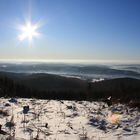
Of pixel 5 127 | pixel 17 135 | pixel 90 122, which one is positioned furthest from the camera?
pixel 90 122

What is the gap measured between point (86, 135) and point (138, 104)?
4526mm

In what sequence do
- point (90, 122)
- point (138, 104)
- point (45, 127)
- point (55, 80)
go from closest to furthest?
point (45, 127) → point (90, 122) → point (138, 104) → point (55, 80)

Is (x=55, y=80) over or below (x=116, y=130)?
below

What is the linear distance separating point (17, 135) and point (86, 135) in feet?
4.41

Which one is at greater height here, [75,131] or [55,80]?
[75,131]

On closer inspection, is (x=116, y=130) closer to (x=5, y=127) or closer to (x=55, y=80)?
(x=5, y=127)

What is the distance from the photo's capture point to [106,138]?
506 cm

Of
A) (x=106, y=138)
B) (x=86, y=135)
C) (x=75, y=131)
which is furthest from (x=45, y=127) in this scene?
(x=106, y=138)

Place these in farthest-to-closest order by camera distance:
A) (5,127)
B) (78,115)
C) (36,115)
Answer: (78,115)
(36,115)
(5,127)

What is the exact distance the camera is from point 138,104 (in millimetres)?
9227

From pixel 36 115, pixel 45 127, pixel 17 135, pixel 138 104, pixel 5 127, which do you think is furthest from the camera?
pixel 138 104

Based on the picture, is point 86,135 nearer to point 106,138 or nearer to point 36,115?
point 106,138

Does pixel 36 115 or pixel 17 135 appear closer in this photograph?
pixel 17 135

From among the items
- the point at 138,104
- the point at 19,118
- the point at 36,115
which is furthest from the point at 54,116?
the point at 138,104
